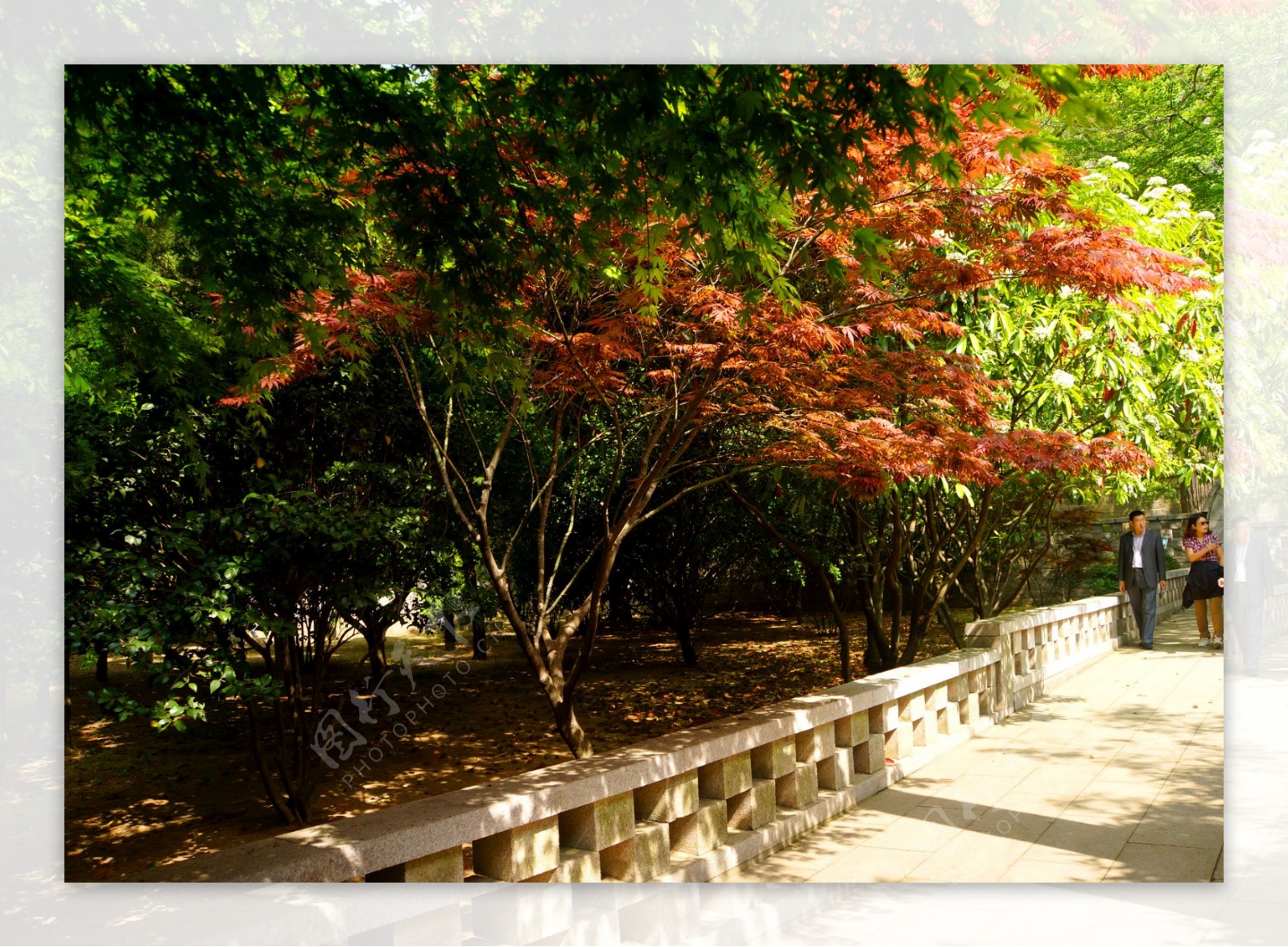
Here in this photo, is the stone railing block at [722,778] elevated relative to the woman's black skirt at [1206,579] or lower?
lower

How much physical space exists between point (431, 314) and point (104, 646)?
6.23 ft

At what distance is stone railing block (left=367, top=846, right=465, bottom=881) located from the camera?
214cm

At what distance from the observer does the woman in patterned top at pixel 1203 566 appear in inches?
189

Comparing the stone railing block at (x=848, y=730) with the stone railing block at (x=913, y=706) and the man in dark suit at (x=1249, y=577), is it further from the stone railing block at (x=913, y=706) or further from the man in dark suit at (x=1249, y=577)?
the man in dark suit at (x=1249, y=577)

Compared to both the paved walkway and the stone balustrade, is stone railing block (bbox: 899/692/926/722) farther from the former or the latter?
the paved walkway

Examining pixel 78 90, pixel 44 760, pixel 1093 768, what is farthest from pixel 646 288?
pixel 44 760

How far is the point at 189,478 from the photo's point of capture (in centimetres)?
459

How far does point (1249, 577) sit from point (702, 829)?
3109 mm

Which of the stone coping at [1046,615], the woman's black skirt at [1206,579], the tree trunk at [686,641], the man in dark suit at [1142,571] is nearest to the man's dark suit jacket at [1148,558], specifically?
the man in dark suit at [1142,571]

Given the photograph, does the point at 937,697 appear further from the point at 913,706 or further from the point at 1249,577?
the point at 1249,577

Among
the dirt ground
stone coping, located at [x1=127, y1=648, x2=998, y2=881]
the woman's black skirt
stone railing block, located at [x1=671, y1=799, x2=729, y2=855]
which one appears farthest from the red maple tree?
stone railing block, located at [x1=671, y1=799, x2=729, y2=855]

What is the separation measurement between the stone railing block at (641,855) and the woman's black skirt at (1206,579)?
3.38 meters

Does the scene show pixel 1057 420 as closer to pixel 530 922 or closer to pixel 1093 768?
pixel 1093 768

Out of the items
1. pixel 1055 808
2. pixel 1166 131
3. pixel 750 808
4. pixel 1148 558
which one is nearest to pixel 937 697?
pixel 1055 808
